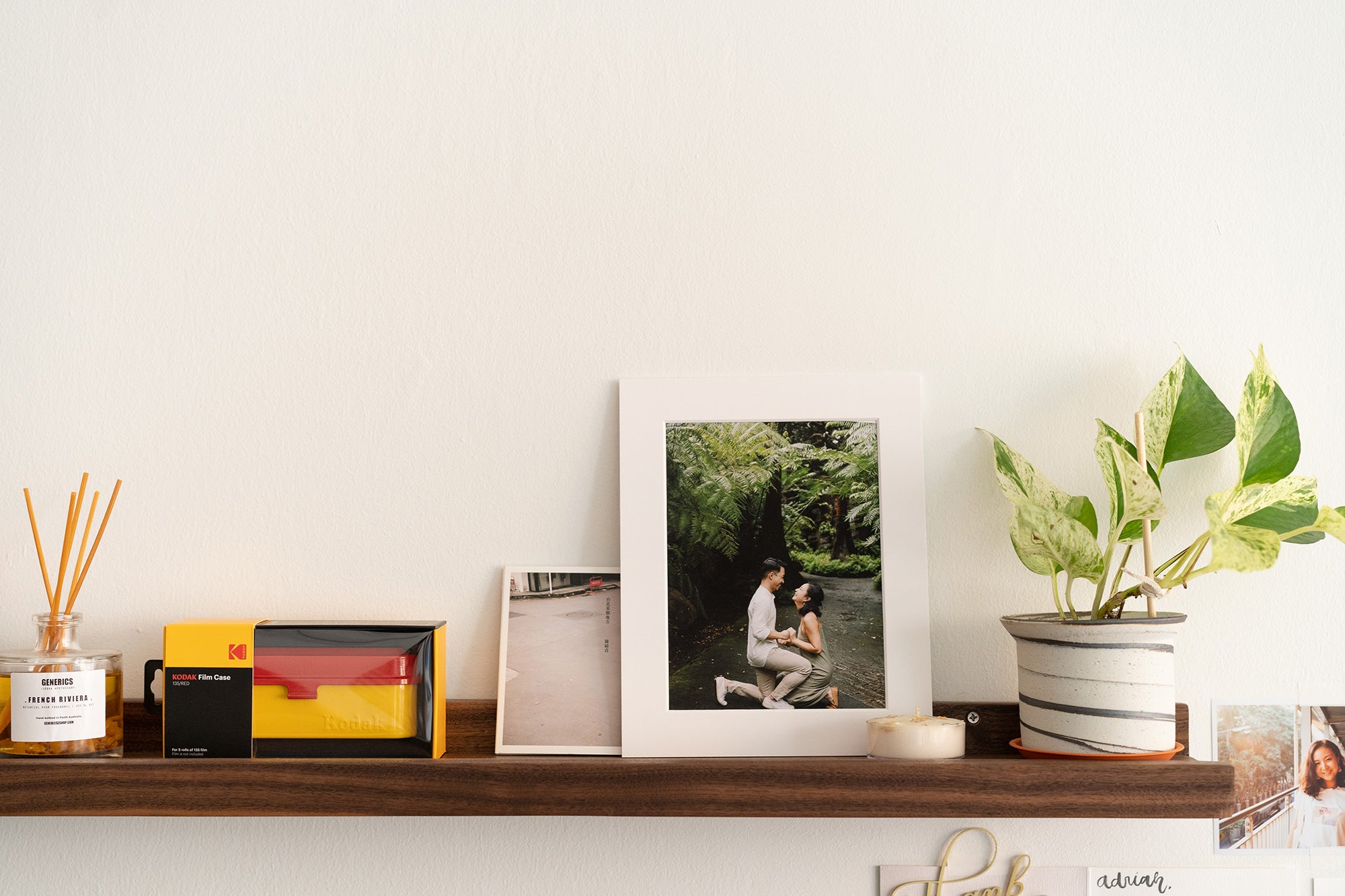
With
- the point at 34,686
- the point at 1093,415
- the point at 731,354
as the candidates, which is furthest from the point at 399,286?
the point at 1093,415

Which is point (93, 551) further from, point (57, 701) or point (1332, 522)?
point (1332, 522)

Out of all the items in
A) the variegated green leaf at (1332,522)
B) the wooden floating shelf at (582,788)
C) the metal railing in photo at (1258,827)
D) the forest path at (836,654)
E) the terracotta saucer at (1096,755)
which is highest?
the variegated green leaf at (1332,522)

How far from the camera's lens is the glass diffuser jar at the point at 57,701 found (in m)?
0.81

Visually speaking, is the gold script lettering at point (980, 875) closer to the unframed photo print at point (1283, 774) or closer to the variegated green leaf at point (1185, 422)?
the unframed photo print at point (1283, 774)

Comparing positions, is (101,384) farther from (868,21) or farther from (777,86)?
(868,21)

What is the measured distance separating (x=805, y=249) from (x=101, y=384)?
28.8 inches

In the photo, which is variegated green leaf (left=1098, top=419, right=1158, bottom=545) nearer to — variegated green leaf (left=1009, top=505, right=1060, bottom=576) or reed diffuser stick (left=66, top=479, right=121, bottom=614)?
variegated green leaf (left=1009, top=505, right=1060, bottom=576)

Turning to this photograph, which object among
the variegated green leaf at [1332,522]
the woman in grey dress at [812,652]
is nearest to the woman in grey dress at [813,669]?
the woman in grey dress at [812,652]

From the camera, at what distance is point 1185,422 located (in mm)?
842

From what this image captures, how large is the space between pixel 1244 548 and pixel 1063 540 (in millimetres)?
135

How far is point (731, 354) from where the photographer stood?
915mm

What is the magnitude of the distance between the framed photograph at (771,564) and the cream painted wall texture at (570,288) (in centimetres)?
4

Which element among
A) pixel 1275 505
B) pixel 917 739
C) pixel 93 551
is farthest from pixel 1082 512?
pixel 93 551

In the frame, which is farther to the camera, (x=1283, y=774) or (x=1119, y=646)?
(x=1283, y=774)
